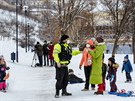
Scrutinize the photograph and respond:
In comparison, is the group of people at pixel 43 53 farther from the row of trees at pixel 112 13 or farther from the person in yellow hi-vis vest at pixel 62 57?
the person in yellow hi-vis vest at pixel 62 57

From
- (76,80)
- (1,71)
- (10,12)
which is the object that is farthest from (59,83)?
(10,12)

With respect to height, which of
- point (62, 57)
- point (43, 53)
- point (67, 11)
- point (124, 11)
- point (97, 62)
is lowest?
point (43, 53)

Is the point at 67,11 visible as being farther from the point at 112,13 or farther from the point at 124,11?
the point at 124,11

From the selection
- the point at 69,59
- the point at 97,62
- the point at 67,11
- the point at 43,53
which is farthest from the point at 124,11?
the point at 69,59

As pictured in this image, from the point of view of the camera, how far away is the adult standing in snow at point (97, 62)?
13484 mm

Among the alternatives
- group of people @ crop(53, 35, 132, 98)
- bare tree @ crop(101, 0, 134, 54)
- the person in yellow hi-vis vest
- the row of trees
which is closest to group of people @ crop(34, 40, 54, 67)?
the row of trees

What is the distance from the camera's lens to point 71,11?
34750 mm

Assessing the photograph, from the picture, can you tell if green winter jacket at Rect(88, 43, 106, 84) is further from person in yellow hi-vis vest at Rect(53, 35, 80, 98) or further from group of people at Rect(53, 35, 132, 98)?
person in yellow hi-vis vest at Rect(53, 35, 80, 98)

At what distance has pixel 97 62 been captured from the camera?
13742 mm

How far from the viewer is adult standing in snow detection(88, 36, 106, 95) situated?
1348cm

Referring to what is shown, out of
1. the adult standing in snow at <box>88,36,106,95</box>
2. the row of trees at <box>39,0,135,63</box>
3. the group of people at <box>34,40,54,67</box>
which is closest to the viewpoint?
the adult standing in snow at <box>88,36,106,95</box>

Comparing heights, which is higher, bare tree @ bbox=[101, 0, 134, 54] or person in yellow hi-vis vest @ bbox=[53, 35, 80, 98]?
bare tree @ bbox=[101, 0, 134, 54]

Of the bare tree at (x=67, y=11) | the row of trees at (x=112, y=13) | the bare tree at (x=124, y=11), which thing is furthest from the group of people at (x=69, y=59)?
the bare tree at (x=67, y=11)

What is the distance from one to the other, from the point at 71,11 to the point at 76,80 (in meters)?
17.8
